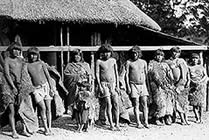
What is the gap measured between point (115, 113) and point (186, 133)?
4.69 feet

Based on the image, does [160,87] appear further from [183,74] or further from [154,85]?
[183,74]

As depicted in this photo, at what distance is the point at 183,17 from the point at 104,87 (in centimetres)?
1515

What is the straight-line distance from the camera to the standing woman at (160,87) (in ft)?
26.9

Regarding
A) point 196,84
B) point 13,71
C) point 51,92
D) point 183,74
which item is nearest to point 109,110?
point 51,92

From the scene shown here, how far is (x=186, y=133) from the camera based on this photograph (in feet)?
24.6

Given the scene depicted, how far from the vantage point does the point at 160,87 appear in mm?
8234

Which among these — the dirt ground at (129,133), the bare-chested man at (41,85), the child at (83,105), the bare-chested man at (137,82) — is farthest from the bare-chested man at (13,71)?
the bare-chested man at (137,82)

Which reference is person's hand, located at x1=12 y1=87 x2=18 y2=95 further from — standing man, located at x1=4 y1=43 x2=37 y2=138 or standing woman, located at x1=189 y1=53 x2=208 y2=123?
standing woman, located at x1=189 y1=53 x2=208 y2=123

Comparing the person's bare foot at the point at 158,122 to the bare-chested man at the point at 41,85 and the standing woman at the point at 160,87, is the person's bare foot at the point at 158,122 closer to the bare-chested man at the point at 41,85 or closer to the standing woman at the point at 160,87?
the standing woman at the point at 160,87

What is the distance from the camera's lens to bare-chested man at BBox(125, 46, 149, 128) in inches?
311

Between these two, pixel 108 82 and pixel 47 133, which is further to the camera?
pixel 108 82

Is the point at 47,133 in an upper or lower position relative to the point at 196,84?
lower

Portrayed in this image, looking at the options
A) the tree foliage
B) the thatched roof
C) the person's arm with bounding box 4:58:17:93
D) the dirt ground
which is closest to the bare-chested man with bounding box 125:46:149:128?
the dirt ground

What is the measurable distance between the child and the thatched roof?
3992 millimetres
